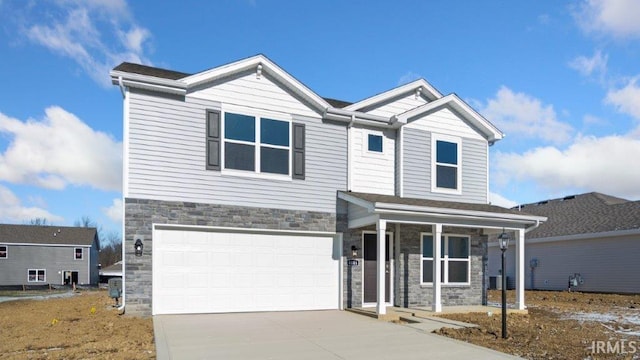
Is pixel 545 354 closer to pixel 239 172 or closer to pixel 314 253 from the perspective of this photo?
pixel 314 253

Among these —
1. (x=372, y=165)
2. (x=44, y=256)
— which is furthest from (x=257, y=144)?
(x=44, y=256)

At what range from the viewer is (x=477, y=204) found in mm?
14523

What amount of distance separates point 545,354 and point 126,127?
9.50 m

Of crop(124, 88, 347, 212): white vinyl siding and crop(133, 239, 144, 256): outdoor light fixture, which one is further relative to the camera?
crop(124, 88, 347, 212): white vinyl siding

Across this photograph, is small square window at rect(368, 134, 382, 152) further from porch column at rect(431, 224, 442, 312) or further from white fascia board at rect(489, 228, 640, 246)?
white fascia board at rect(489, 228, 640, 246)

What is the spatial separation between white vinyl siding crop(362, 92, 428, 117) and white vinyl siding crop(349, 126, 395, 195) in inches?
24.7

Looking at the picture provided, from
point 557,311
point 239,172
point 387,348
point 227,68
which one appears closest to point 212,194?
point 239,172

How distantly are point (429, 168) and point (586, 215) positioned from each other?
15591 mm

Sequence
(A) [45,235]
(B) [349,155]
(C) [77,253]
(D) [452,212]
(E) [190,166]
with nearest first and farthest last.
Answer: (E) [190,166] → (D) [452,212] → (B) [349,155] → (A) [45,235] → (C) [77,253]

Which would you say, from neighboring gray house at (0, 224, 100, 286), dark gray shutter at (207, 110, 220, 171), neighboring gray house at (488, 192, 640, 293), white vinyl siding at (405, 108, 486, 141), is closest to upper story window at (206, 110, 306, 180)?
dark gray shutter at (207, 110, 220, 171)

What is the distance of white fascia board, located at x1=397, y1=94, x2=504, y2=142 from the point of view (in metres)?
14.0

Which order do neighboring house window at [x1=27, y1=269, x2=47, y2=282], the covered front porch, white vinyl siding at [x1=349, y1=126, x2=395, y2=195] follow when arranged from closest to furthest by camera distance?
1. the covered front porch
2. white vinyl siding at [x1=349, y1=126, x2=395, y2=195]
3. neighboring house window at [x1=27, y1=269, x2=47, y2=282]

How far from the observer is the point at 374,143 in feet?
45.9

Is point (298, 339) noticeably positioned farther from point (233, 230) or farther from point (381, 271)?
point (233, 230)
